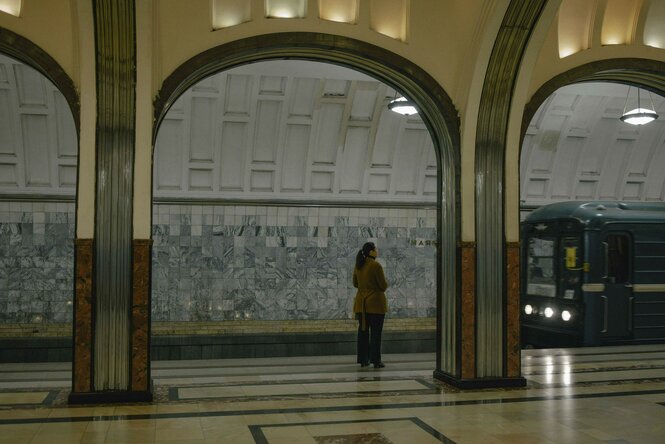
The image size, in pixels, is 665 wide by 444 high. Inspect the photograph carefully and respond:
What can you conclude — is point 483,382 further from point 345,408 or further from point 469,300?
point 345,408

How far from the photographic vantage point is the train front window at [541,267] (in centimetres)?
1198

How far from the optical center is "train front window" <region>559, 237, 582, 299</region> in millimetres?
11438

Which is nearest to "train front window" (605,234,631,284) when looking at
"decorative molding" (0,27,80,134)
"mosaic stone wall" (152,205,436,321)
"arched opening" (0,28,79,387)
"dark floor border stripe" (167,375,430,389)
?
"mosaic stone wall" (152,205,436,321)

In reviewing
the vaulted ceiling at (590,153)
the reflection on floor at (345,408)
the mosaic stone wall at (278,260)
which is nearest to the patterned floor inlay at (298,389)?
the reflection on floor at (345,408)

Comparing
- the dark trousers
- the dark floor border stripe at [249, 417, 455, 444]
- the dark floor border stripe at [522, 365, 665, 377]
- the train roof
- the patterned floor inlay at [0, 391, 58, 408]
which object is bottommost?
the dark floor border stripe at [522, 365, 665, 377]

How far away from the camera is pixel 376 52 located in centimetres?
834

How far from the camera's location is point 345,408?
24.2ft

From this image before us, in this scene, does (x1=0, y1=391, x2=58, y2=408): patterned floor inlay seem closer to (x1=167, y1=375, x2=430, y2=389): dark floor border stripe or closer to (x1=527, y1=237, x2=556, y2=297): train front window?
(x1=167, y1=375, x2=430, y2=389): dark floor border stripe

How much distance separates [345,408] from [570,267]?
220 inches

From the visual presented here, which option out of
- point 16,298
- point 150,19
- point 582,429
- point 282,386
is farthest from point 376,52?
point 16,298

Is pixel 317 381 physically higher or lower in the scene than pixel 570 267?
lower

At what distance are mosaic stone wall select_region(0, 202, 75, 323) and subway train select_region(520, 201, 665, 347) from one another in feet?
24.7

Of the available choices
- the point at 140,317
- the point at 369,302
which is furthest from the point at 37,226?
the point at 369,302

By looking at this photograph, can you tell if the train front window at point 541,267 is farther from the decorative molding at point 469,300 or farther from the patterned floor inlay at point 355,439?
the patterned floor inlay at point 355,439
